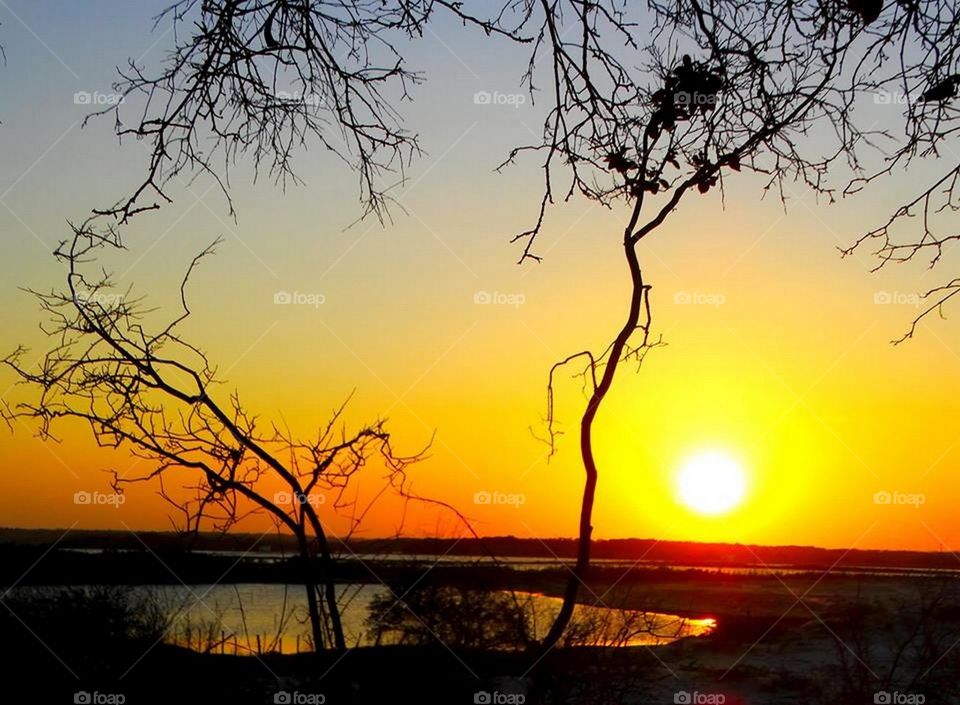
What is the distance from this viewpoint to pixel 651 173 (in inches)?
111

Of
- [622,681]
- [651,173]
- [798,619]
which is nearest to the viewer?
[651,173]

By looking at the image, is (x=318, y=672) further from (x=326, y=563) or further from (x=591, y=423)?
(x=591, y=423)

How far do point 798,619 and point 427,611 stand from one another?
21738mm

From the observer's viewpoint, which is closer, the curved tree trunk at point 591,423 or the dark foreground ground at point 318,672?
the curved tree trunk at point 591,423

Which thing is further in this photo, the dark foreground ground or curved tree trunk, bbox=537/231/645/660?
the dark foreground ground

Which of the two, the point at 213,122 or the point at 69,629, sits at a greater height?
the point at 213,122

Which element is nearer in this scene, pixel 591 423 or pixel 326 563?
pixel 591 423

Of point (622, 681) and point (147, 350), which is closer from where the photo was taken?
point (147, 350)

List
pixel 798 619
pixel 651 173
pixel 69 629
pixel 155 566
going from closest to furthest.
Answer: pixel 651 173 → pixel 69 629 → pixel 155 566 → pixel 798 619

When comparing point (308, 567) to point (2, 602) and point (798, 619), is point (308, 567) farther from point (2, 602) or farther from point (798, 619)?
point (798, 619)

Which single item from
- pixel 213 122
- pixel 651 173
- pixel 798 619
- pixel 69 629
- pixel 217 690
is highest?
pixel 798 619

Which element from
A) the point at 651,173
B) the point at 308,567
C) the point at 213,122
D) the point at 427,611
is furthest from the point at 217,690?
the point at 651,173

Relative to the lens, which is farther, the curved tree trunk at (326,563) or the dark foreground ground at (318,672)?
the dark foreground ground at (318,672)

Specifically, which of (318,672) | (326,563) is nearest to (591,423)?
(326,563)
